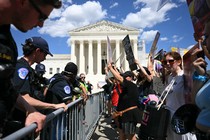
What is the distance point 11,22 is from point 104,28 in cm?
6720

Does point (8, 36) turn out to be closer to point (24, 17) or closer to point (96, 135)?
point (24, 17)

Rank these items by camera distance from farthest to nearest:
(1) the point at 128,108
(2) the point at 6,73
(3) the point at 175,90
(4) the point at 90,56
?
1. (4) the point at 90,56
2. (1) the point at 128,108
3. (3) the point at 175,90
4. (2) the point at 6,73

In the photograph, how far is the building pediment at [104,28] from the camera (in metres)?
66.4

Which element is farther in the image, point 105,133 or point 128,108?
point 105,133

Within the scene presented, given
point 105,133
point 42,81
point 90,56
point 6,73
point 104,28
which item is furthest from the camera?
point 104,28

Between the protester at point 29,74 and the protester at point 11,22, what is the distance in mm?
724

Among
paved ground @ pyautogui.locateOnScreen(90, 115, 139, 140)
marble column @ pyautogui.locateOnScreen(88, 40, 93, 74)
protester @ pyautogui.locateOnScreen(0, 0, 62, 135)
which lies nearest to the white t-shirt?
protester @ pyautogui.locateOnScreen(0, 0, 62, 135)

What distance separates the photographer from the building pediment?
66.4 meters

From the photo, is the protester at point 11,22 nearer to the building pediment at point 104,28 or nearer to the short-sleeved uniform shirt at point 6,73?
the short-sleeved uniform shirt at point 6,73

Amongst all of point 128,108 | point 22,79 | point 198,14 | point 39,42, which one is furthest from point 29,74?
point 128,108

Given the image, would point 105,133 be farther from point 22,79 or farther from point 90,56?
point 90,56

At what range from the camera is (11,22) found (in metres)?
1.27

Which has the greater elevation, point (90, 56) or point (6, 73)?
point (90, 56)

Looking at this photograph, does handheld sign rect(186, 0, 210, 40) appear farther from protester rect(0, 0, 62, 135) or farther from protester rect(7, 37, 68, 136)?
protester rect(7, 37, 68, 136)
